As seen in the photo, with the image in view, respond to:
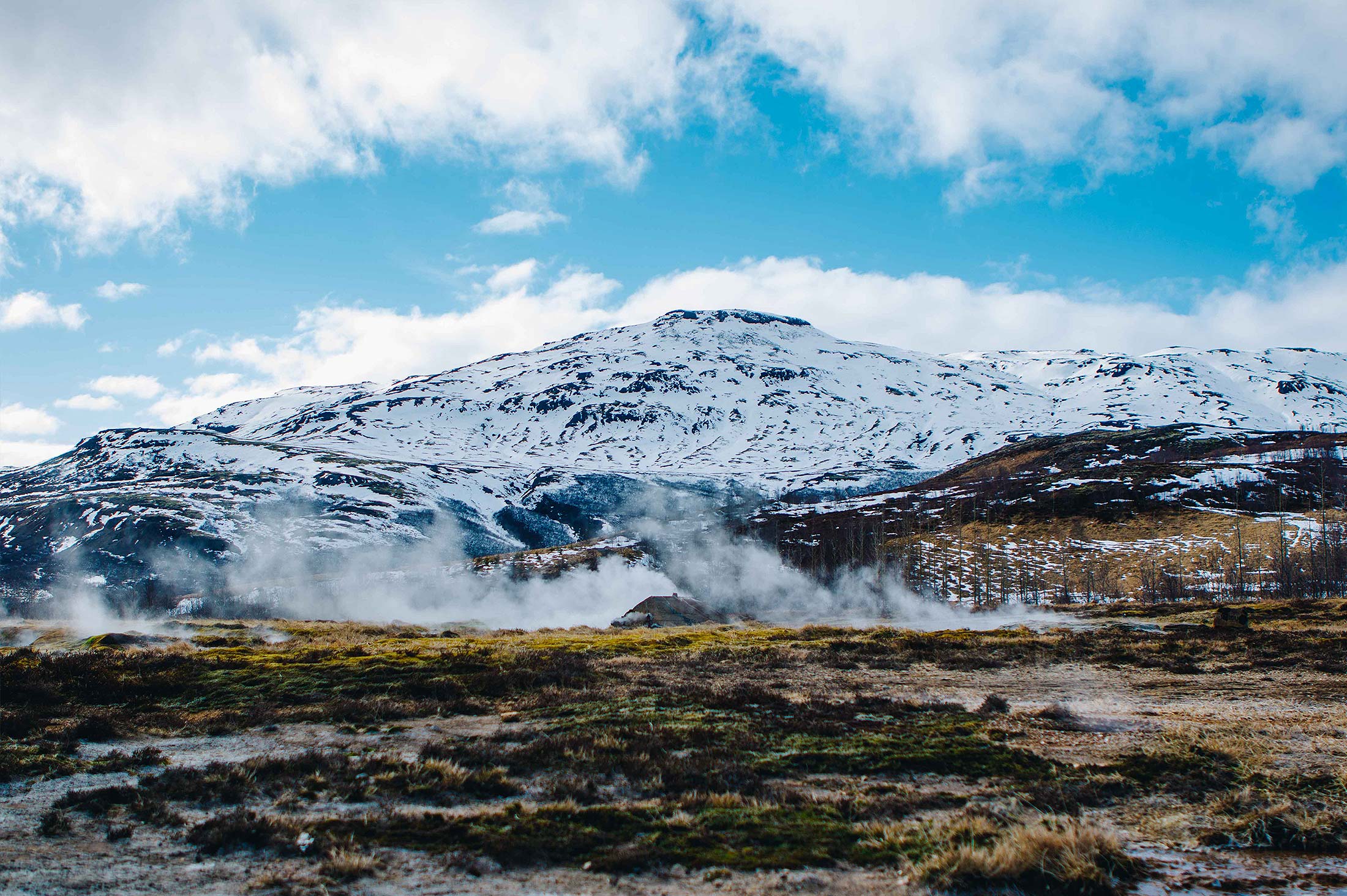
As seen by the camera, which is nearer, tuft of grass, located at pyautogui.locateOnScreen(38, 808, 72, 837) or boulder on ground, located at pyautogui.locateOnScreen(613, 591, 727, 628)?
tuft of grass, located at pyautogui.locateOnScreen(38, 808, 72, 837)

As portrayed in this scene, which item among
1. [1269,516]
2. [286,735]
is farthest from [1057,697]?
[1269,516]

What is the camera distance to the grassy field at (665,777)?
412 inches

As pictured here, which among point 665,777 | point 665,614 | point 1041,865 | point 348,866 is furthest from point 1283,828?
point 665,614

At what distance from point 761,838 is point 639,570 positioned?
117 metres

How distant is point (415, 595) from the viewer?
12219 cm

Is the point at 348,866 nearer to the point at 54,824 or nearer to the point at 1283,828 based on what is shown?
the point at 54,824

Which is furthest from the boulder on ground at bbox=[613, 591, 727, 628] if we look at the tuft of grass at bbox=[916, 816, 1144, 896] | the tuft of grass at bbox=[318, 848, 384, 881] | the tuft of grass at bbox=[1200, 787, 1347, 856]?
the tuft of grass at bbox=[916, 816, 1144, 896]

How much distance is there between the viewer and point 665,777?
14680 mm

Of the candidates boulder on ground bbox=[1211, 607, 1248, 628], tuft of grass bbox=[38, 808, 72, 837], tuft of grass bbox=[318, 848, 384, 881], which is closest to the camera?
tuft of grass bbox=[318, 848, 384, 881]

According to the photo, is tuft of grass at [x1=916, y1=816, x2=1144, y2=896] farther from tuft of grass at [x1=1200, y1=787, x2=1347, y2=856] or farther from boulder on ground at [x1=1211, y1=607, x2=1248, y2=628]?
boulder on ground at [x1=1211, y1=607, x2=1248, y2=628]

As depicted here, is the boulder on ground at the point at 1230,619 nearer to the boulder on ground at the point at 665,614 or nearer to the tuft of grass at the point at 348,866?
the boulder on ground at the point at 665,614

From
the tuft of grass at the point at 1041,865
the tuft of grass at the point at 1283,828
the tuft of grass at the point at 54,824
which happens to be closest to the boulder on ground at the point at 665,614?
the tuft of grass at the point at 54,824

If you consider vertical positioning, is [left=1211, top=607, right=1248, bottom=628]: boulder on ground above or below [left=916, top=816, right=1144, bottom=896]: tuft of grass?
below

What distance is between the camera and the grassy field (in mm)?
10461
